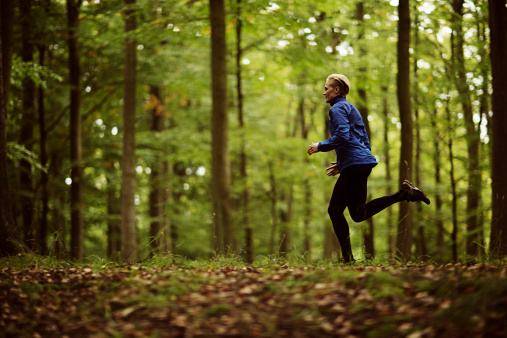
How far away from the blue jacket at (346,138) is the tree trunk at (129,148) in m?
7.57

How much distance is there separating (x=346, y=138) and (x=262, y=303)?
250 centimetres

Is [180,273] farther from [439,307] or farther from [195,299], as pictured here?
[439,307]

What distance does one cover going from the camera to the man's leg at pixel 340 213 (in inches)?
281

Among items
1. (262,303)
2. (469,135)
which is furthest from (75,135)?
(262,303)

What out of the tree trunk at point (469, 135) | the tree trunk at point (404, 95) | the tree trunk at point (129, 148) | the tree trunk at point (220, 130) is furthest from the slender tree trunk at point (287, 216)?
the tree trunk at point (404, 95)

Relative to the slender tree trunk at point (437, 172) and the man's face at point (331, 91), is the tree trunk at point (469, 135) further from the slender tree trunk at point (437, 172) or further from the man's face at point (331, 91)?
the man's face at point (331, 91)

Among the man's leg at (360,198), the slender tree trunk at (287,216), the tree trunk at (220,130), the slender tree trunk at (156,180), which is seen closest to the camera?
the man's leg at (360,198)

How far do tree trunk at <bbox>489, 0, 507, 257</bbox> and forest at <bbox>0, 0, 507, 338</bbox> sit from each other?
0.02 m

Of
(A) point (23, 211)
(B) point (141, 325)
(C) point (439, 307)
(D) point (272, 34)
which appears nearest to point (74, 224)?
(A) point (23, 211)

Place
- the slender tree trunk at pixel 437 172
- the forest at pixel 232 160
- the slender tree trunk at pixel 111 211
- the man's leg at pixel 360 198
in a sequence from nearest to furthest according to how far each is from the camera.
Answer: the forest at pixel 232 160
the man's leg at pixel 360 198
the slender tree trunk at pixel 437 172
the slender tree trunk at pixel 111 211

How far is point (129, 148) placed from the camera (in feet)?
45.4

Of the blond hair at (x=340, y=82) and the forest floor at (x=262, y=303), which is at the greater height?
the blond hair at (x=340, y=82)

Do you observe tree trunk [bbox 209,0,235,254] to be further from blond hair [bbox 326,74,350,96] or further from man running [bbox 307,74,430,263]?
blond hair [bbox 326,74,350,96]

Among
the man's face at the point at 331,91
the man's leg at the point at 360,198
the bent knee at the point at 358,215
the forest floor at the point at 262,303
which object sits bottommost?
the forest floor at the point at 262,303
